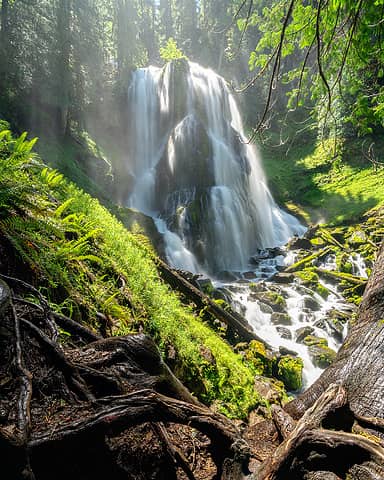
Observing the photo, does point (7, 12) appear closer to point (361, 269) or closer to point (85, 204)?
point (85, 204)

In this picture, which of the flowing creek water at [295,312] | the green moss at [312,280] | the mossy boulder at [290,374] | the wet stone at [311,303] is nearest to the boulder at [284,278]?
the flowing creek water at [295,312]

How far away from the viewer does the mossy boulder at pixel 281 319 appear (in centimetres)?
1212

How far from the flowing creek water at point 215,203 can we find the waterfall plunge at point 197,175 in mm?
78

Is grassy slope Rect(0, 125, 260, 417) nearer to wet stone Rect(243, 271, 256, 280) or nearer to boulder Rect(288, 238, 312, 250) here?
wet stone Rect(243, 271, 256, 280)

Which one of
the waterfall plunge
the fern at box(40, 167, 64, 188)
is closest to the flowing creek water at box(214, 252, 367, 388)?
the waterfall plunge

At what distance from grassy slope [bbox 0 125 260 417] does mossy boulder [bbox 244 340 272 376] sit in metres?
1.72

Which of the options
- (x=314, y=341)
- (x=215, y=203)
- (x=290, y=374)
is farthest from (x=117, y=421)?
(x=215, y=203)

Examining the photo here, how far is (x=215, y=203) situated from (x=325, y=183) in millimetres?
14772

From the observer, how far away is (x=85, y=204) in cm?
611

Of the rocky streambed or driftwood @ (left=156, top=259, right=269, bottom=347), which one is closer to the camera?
driftwood @ (left=156, top=259, right=269, bottom=347)

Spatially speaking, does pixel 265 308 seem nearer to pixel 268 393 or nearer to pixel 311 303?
pixel 311 303

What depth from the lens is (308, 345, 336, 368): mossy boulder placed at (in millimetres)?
9366

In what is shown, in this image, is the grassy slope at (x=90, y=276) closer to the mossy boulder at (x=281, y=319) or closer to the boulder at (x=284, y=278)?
the mossy boulder at (x=281, y=319)

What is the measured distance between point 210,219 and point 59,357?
17767mm
